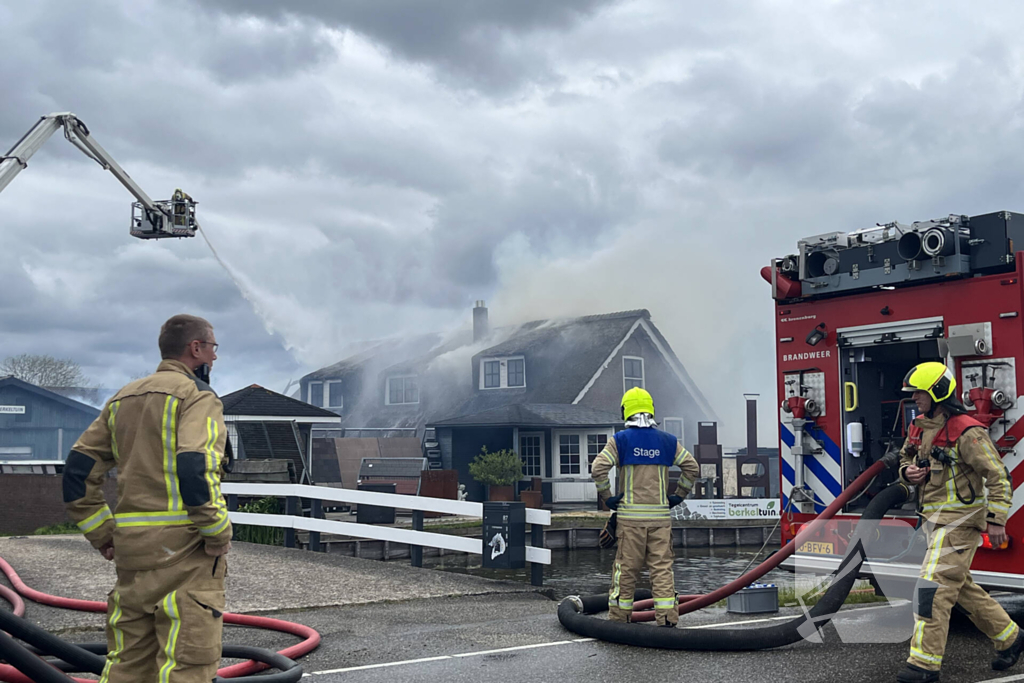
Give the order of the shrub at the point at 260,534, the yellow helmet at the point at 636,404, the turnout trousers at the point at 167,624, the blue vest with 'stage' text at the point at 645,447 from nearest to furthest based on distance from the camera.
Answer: the turnout trousers at the point at 167,624, the blue vest with 'stage' text at the point at 645,447, the yellow helmet at the point at 636,404, the shrub at the point at 260,534

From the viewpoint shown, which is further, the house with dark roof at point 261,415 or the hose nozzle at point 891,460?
the house with dark roof at point 261,415

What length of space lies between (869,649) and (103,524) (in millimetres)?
5059

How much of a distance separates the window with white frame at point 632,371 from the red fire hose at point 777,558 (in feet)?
79.0

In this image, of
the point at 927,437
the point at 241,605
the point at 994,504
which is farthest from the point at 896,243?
the point at 241,605

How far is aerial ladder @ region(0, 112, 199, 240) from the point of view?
901 inches

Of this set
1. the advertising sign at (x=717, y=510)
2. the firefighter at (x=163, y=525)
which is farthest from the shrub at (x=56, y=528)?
the firefighter at (x=163, y=525)

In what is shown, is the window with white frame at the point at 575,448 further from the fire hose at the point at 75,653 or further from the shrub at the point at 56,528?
the fire hose at the point at 75,653

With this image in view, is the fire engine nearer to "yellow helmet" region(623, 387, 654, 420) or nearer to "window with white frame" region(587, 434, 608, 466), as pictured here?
"yellow helmet" region(623, 387, 654, 420)

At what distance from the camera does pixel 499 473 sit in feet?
86.4

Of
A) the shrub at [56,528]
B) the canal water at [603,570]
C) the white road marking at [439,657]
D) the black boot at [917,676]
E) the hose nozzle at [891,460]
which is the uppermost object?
the hose nozzle at [891,460]

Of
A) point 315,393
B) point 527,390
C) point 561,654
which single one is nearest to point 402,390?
point 315,393

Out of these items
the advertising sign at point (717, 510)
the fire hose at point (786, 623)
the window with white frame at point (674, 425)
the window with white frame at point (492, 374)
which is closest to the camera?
the fire hose at point (786, 623)

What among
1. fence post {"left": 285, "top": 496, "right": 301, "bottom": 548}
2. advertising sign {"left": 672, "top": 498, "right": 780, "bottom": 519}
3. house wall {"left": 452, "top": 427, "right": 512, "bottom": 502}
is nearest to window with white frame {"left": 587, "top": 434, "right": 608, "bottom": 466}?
house wall {"left": 452, "top": 427, "right": 512, "bottom": 502}

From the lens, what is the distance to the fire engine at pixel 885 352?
6684 mm
